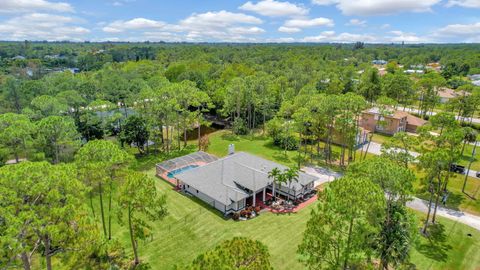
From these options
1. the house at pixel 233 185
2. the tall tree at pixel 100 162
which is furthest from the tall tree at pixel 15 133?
the house at pixel 233 185

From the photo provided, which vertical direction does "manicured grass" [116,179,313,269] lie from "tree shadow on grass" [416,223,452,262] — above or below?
above

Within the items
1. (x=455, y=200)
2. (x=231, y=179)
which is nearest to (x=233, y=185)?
(x=231, y=179)

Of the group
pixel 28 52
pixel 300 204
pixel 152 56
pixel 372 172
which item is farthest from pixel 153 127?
pixel 28 52

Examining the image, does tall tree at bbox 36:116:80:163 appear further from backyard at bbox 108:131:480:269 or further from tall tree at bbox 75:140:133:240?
tall tree at bbox 75:140:133:240

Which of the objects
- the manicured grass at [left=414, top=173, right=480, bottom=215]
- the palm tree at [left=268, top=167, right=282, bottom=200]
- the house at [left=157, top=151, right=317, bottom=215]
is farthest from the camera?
the palm tree at [left=268, top=167, right=282, bottom=200]

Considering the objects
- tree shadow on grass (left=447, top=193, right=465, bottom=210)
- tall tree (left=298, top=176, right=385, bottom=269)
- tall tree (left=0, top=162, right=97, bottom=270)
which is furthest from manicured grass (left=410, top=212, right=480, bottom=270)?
tall tree (left=0, top=162, right=97, bottom=270)

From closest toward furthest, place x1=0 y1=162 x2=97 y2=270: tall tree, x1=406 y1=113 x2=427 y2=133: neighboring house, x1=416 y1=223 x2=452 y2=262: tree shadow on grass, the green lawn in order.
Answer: x1=0 y1=162 x2=97 y2=270: tall tree, the green lawn, x1=416 y1=223 x2=452 y2=262: tree shadow on grass, x1=406 y1=113 x2=427 y2=133: neighboring house
